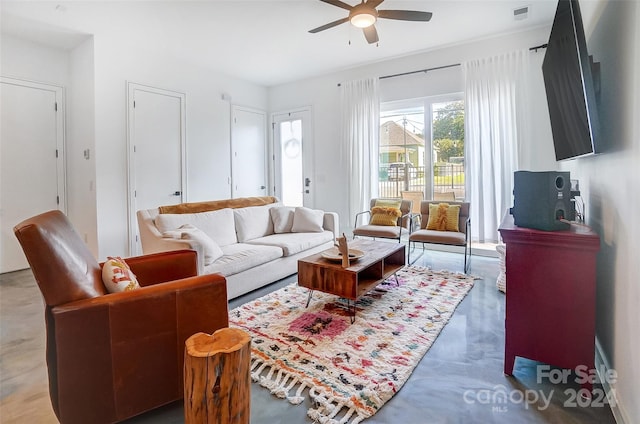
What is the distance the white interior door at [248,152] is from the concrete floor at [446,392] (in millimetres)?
3748

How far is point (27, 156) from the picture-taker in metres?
4.14

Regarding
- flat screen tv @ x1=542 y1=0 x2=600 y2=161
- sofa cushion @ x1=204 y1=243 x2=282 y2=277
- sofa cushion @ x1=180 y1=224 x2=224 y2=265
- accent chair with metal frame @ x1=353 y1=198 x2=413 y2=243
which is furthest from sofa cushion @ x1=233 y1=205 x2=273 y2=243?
flat screen tv @ x1=542 y1=0 x2=600 y2=161

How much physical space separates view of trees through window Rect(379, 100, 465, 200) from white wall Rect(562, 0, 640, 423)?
8.35 feet

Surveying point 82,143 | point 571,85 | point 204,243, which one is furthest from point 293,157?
point 571,85

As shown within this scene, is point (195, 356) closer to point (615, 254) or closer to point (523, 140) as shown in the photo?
point (615, 254)

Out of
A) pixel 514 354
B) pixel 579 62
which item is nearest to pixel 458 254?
pixel 514 354

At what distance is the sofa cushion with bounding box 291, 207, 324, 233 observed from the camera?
413cm

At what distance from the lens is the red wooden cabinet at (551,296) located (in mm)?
1634

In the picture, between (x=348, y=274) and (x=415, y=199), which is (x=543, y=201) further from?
(x=415, y=199)

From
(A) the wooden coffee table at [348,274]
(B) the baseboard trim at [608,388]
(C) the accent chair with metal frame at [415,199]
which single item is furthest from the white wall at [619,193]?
(C) the accent chair with metal frame at [415,199]

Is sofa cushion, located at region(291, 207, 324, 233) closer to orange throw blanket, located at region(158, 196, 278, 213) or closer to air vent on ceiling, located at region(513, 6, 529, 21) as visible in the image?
orange throw blanket, located at region(158, 196, 278, 213)

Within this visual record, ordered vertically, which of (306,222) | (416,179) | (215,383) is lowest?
(215,383)

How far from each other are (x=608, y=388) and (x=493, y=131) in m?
3.32

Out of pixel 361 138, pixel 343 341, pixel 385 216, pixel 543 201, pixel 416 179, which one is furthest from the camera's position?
pixel 361 138
